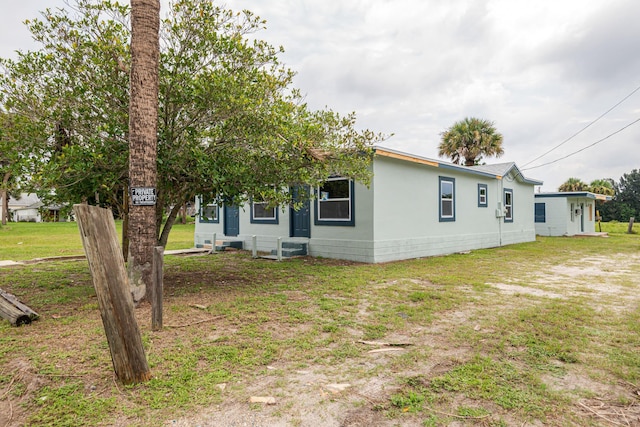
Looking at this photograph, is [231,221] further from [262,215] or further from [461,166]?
[461,166]

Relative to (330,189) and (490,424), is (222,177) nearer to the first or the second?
(490,424)

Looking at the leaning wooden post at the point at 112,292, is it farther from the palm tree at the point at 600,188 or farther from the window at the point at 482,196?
the palm tree at the point at 600,188

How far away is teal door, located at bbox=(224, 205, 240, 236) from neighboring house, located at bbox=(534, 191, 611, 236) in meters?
17.7

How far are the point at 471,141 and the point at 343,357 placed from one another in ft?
71.1

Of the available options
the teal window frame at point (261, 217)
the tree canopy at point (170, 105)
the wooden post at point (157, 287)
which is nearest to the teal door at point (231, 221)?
the teal window frame at point (261, 217)

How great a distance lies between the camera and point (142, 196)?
4836mm

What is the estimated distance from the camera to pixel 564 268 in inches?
350

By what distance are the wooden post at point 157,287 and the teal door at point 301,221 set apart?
7022 millimetres

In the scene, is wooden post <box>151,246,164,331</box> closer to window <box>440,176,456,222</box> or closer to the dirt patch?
the dirt patch

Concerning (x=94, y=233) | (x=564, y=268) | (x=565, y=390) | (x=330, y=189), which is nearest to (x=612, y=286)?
(x=564, y=268)

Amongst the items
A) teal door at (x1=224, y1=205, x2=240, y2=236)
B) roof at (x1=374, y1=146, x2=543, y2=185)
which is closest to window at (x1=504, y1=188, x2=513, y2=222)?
roof at (x1=374, y1=146, x2=543, y2=185)

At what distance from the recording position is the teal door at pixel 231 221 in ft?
43.1

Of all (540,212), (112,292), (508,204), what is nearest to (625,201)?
(540,212)

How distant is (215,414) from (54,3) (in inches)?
244
